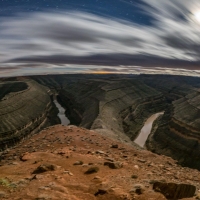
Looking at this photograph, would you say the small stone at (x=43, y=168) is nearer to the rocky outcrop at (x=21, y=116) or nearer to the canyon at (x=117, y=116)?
the canyon at (x=117, y=116)

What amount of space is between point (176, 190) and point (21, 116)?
223 feet

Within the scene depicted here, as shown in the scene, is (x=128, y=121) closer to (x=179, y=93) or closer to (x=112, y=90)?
(x=112, y=90)

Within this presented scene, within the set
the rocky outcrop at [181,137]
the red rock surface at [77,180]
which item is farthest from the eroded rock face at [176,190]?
the rocky outcrop at [181,137]

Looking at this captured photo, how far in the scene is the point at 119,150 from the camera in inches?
987

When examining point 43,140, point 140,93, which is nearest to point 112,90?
point 140,93

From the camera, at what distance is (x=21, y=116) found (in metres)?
74.6

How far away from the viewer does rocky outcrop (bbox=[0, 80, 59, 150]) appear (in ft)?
209

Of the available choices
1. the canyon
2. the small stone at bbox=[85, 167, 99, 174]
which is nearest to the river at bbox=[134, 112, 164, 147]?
the canyon

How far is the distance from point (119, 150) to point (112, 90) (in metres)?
80.1

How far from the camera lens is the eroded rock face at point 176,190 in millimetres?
11976

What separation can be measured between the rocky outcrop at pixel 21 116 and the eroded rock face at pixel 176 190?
2082 inches

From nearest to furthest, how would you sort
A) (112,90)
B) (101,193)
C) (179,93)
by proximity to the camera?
(101,193)
(112,90)
(179,93)

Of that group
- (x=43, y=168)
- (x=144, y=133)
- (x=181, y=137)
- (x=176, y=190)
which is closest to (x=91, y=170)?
(x=43, y=168)

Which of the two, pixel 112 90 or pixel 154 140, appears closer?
pixel 154 140
